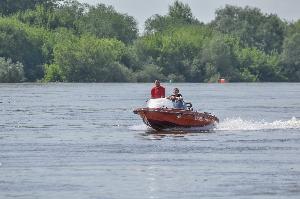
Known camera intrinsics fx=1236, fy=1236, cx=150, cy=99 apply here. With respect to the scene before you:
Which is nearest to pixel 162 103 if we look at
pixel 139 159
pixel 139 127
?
pixel 139 127

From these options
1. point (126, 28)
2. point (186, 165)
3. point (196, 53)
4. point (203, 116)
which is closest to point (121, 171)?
point (186, 165)

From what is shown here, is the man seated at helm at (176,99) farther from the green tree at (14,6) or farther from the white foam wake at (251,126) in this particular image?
the green tree at (14,6)

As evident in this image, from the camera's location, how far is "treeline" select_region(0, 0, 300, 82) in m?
140

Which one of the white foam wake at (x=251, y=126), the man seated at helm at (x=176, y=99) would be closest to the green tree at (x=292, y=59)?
the white foam wake at (x=251, y=126)

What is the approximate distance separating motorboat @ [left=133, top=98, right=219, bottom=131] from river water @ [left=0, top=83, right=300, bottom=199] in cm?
62

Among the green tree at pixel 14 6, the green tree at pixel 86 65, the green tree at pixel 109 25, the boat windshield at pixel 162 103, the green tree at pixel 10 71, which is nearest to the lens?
the boat windshield at pixel 162 103

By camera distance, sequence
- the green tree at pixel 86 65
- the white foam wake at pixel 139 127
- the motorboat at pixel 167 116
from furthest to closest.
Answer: the green tree at pixel 86 65 < the white foam wake at pixel 139 127 < the motorboat at pixel 167 116

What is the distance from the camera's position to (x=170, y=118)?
1863 inches

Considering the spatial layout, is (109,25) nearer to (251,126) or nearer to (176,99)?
(251,126)

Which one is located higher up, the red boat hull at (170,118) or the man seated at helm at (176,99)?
the man seated at helm at (176,99)

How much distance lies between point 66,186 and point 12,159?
6.76 m

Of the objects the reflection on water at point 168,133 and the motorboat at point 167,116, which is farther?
the motorboat at point 167,116

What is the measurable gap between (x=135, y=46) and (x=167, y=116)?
10593 centimetres

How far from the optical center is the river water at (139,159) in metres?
28.7
